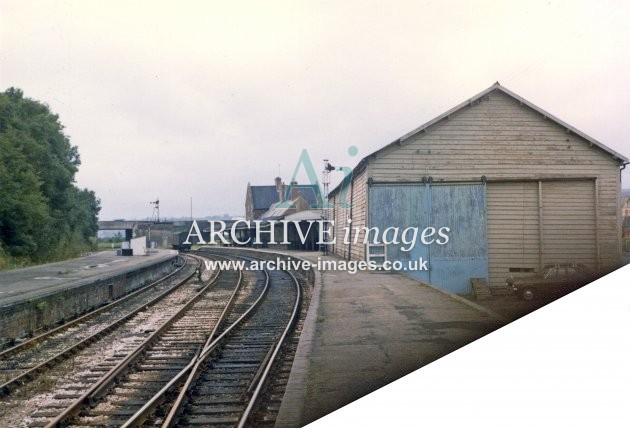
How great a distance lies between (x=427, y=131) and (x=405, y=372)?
8.36 ft

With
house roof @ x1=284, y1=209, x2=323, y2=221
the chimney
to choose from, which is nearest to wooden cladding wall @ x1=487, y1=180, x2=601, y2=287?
house roof @ x1=284, y1=209, x2=323, y2=221

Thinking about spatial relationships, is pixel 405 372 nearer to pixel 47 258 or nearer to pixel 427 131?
pixel 427 131

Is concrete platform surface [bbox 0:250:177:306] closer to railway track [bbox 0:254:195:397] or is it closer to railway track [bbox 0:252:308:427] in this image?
railway track [bbox 0:254:195:397]

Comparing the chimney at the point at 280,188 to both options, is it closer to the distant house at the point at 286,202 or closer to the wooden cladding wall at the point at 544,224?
the distant house at the point at 286,202

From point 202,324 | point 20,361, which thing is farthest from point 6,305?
point 202,324

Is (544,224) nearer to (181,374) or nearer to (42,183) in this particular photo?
(181,374)

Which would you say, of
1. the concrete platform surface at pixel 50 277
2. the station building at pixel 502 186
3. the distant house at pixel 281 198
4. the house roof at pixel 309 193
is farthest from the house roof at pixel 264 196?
the concrete platform surface at pixel 50 277

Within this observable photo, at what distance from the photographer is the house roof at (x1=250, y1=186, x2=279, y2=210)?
223 inches

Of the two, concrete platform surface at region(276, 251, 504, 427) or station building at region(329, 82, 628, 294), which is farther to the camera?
station building at region(329, 82, 628, 294)

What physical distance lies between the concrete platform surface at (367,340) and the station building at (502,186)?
3.45 ft

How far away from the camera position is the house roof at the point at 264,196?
5.66 metres

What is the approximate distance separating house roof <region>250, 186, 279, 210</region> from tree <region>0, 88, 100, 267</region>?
178cm

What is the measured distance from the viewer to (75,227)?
7637 mm

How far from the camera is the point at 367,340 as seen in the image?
723 centimetres
